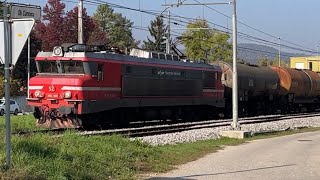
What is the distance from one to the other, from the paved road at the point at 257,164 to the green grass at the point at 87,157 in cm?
65

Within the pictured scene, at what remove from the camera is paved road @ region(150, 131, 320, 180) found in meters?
10.5

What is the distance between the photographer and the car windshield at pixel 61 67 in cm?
2164

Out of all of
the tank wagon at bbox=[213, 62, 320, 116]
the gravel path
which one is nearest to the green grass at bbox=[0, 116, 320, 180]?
the gravel path

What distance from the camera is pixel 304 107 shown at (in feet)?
158

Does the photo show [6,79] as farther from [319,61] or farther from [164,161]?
[319,61]

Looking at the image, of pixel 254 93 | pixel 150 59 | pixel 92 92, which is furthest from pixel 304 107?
pixel 92 92

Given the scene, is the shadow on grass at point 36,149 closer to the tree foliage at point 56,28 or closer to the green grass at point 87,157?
the green grass at point 87,157

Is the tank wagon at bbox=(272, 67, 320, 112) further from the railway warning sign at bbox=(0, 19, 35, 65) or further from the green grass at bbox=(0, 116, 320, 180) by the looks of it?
the railway warning sign at bbox=(0, 19, 35, 65)

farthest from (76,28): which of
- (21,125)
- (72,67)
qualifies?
(72,67)

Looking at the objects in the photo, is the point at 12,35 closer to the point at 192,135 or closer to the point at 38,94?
the point at 192,135

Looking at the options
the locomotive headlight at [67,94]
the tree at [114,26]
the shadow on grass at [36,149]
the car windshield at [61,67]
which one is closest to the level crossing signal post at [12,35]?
the shadow on grass at [36,149]

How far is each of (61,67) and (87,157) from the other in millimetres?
11661

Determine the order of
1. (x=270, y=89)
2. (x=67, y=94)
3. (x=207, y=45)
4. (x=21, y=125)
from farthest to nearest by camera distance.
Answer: (x=207, y=45), (x=270, y=89), (x=21, y=125), (x=67, y=94)

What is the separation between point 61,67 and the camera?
2195 cm
